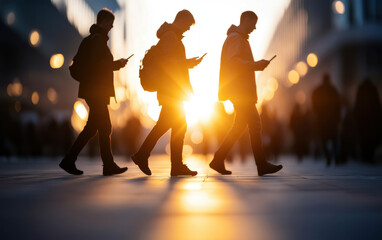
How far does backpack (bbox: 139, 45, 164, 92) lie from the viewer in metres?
7.77

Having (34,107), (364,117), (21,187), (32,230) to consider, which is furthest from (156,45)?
(34,107)

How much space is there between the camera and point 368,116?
A: 13.2 m

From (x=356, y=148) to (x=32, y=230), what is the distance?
52.6 ft

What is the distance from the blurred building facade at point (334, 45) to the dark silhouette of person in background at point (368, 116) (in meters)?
18.5

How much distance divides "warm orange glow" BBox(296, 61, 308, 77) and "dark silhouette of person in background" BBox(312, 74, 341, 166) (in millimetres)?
44081

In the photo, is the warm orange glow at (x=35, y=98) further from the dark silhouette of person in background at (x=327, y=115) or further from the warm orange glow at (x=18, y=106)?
the dark silhouette of person in background at (x=327, y=115)

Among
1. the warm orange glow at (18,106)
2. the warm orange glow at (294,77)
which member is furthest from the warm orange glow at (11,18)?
the warm orange glow at (294,77)

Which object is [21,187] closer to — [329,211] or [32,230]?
[32,230]

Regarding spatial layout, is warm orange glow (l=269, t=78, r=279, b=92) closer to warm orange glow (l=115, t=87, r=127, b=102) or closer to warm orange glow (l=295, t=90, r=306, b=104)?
warm orange glow (l=295, t=90, r=306, b=104)

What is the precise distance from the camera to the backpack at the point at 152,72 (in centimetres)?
777

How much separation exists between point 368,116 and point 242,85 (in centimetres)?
618

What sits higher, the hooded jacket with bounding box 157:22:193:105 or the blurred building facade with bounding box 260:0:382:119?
the blurred building facade with bounding box 260:0:382:119

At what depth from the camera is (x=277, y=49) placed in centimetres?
8606

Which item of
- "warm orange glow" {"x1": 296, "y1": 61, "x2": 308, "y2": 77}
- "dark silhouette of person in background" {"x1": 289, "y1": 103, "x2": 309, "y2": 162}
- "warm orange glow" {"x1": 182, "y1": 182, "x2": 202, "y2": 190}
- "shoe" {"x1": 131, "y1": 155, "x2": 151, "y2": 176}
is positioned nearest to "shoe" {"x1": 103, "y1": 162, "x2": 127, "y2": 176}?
"shoe" {"x1": 131, "y1": 155, "x2": 151, "y2": 176}
